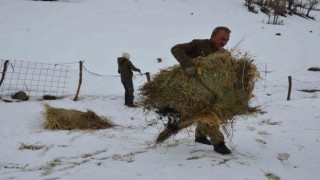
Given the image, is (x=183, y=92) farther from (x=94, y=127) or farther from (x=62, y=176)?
(x=94, y=127)

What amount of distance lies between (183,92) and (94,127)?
366cm

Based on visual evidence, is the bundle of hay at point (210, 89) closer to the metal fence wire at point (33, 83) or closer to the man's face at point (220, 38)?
the man's face at point (220, 38)

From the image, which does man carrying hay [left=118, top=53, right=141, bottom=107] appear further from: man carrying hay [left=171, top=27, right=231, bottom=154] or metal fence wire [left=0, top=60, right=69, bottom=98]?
man carrying hay [left=171, top=27, right=231, bottom=154]

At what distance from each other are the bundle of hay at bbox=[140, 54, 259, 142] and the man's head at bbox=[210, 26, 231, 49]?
0.97 feet

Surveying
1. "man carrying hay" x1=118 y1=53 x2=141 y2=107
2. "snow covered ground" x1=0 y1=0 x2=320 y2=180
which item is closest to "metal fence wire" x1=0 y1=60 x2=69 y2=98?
"snow covered ground" x1=0 y1=0 x2=320 y2=180

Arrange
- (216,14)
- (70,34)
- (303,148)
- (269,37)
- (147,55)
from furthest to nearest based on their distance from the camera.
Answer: (216,14) < (269,37) < (70,34) < (147,55) < (303,148)

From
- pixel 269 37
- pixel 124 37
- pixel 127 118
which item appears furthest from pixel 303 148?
pixel 269 37

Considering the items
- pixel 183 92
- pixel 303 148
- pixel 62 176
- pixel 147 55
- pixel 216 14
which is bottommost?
pixel 62 176

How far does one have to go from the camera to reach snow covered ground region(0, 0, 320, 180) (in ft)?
16.0

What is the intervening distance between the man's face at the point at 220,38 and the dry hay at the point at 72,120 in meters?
3.77

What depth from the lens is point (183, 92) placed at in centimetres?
488

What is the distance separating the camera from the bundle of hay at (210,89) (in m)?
4.81

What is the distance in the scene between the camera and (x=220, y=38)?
5156 millimetres

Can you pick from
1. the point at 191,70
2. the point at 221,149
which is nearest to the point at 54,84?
the point at 221,149
